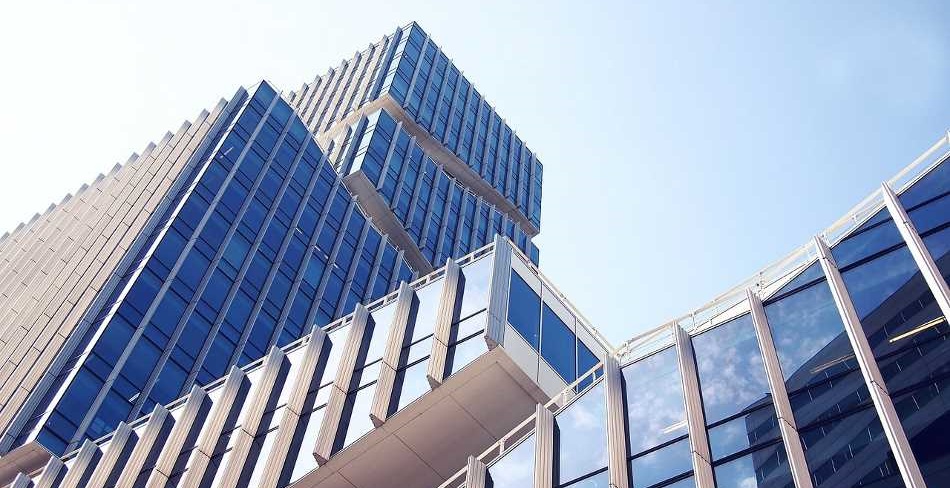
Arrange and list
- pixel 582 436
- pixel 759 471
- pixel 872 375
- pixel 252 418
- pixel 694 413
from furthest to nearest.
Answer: pixel 252 418
pixel 582 436
pixel 694 413
pixel 759 471
pixel 872 375

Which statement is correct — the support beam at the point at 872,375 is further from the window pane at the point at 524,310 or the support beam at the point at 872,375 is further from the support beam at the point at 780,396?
the window pane at the point at 524,310

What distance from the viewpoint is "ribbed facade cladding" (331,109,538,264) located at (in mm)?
80375

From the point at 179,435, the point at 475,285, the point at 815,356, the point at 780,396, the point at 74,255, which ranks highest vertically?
the point at 74,255

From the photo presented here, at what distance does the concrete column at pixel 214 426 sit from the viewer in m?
34.6

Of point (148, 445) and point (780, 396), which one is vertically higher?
point (148, 445)

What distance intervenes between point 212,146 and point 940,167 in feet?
166

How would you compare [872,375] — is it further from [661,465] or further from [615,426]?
[615,426]

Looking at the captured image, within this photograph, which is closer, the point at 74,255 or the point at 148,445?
the point at 148,445

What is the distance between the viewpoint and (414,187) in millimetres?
84812

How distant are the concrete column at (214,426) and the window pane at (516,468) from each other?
1329 cm

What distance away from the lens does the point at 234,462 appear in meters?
33.3

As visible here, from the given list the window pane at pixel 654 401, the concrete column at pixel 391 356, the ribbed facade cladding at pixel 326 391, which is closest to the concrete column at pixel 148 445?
the ribbed facade cladding at pixel 326 391

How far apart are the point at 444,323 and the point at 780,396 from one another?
43.5 feet

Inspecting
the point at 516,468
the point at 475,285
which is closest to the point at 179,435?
the point at 475,285
